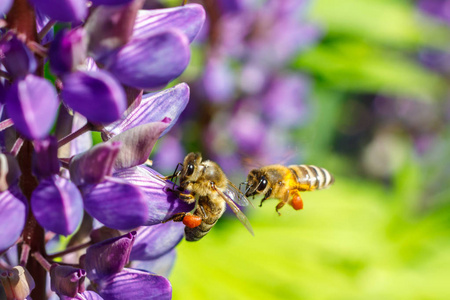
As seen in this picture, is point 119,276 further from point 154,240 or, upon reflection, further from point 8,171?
point 8,171

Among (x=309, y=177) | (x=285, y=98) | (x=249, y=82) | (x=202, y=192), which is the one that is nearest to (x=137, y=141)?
(x=202, y=192)

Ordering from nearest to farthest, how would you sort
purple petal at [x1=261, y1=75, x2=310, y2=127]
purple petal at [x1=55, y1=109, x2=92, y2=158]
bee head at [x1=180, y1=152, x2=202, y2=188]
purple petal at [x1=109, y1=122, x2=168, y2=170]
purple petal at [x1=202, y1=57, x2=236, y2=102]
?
purple petal at [x1=109, y1=122, x2=168, y2=170] → purple petal at [x1=55, y1=109, x2=92, y2=158] → bee head at [x1=180, y1=152, x2=202, y2=188] → purple petal at [x1=202, y1=57, x2=236, y2=102] → purple petal at [x1=261, y1=75, x2=310, y2=127]

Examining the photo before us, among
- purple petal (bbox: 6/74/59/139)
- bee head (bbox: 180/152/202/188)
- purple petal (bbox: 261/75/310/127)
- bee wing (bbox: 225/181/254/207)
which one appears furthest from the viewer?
purple petal (bbox: 261/75/310/127)

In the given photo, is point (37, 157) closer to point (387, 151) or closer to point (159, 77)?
point (159, 77)

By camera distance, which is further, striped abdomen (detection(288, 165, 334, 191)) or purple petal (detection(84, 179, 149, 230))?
A: striped abdomen (detection(288, 165, 334, 191))

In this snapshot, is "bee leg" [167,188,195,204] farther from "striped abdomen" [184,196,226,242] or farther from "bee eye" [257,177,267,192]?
"bee eye" [257,177,267,192]

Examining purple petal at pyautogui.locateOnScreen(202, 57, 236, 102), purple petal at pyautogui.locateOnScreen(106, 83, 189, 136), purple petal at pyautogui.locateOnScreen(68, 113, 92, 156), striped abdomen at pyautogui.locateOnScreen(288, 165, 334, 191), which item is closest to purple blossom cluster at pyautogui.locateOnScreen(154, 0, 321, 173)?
purple petal at pyautogui.locateOnScreen(202, 57, 236, 102)

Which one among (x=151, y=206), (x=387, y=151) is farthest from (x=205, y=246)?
(x=387, y=151)

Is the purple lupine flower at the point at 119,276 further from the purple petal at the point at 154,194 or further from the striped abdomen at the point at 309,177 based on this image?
the striped abdomen at the point at 309,177

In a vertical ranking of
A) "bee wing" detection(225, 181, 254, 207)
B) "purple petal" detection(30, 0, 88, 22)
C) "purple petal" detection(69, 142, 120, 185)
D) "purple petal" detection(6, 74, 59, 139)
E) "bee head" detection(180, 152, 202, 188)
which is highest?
"purple petal" detection(30, 0, 88, 22)
